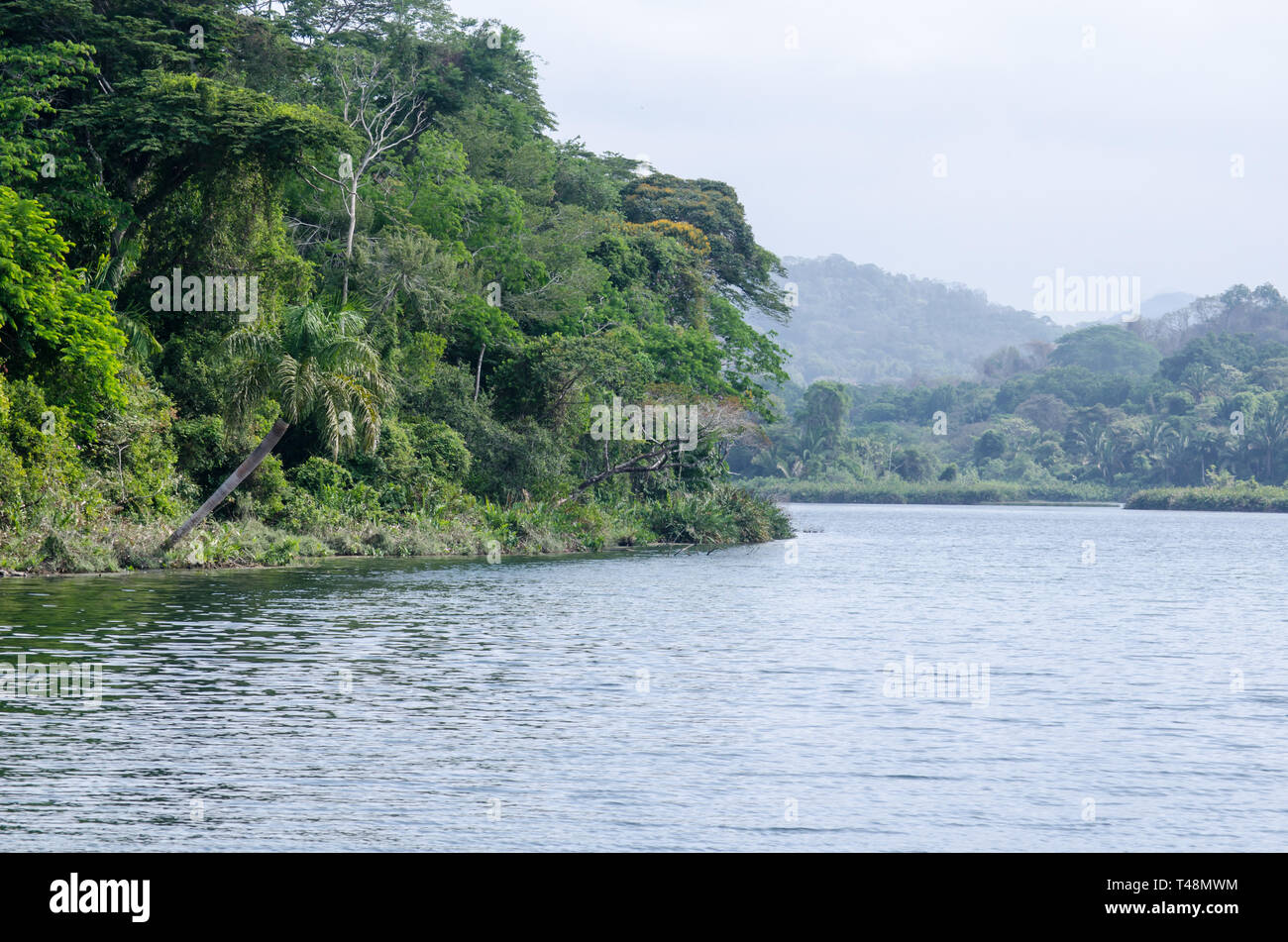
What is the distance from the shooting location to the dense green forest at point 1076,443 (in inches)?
4247

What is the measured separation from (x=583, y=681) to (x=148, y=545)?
17.4 metres

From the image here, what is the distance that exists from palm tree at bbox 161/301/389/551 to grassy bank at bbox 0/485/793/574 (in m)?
1.09

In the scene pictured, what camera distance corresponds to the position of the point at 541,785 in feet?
36.3

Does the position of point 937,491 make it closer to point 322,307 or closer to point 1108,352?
point 1108,352

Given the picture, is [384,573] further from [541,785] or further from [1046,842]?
[1046,842]

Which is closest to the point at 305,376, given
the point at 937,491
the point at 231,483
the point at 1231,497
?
the point at 231,483

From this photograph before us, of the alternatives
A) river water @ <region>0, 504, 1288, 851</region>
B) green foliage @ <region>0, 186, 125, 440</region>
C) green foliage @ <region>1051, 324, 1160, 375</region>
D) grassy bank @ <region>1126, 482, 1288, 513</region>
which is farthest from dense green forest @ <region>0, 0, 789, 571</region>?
green foliage @ <region>1051, 324, 1160, 375</region>

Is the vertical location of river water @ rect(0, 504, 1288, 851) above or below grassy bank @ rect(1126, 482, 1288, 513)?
above

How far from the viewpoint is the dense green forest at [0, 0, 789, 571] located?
98.4ft

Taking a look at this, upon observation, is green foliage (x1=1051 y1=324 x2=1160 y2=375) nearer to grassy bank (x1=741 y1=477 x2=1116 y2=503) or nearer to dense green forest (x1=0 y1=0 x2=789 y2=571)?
grassy bank (x1=741 y1=477 x2=1116 y2=503)

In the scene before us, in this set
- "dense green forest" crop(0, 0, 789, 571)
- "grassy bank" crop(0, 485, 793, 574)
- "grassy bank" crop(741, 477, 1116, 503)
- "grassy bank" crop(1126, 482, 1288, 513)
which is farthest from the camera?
"grassy bank" crop(741, 477, 1116, 503)

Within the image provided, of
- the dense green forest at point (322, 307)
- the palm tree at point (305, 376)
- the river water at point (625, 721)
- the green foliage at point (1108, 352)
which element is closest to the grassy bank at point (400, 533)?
the dense green forest at point (322, 307)

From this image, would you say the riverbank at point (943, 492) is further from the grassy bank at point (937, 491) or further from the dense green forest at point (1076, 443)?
the dense green forest at point (1076, 443)

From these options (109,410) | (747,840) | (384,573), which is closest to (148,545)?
(109,410)
